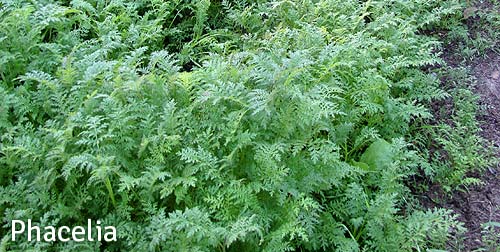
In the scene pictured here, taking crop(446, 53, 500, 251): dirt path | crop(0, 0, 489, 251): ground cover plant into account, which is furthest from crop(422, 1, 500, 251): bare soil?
crop(0, 0, 489, 251): ground cover plant

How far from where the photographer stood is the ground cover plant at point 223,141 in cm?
277

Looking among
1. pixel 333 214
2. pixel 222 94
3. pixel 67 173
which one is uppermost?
pixel 222 94

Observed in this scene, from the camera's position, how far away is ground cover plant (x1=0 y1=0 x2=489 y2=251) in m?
2.77

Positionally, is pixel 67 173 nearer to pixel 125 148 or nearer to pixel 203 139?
pixel 125 148

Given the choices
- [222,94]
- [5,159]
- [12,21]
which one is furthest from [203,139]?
[12,21]

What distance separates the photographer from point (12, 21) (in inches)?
140

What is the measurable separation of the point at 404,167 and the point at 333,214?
0.54 metres

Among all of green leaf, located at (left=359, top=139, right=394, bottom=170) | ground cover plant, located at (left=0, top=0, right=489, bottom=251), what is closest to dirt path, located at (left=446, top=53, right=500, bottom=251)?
ground cover plant, located at (left=0, top=0, right=489, bottom=251)

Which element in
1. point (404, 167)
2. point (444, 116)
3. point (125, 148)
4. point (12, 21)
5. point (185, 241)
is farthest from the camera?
point (444, 116)

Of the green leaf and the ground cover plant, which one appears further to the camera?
the green leaf

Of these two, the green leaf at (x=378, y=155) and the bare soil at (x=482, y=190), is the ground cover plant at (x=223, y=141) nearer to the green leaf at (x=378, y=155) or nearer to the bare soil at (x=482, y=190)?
the green leaf at (x=378, y=155)

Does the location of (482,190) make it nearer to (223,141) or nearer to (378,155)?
(378,155)

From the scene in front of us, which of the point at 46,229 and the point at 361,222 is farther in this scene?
the point at 361,222

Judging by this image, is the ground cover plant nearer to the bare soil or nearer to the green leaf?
the green leaf
